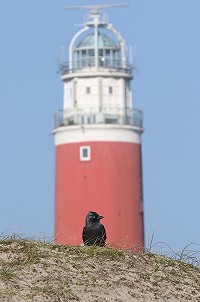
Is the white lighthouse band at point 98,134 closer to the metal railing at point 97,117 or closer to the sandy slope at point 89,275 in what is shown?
the metal railing at point 97,117

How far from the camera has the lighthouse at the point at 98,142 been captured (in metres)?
59.6

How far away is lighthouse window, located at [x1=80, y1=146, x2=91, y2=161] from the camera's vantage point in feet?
197

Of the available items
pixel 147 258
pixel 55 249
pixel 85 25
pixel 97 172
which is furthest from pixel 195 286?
pixel 85 25

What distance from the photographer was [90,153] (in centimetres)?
6009

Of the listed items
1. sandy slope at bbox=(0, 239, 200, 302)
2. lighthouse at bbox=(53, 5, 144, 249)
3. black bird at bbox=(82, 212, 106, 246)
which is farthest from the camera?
lighthouse at bbox=(53, 5, 144, 249)

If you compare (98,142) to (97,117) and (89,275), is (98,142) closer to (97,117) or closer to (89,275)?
(97,117)

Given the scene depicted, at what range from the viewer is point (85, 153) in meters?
60.2

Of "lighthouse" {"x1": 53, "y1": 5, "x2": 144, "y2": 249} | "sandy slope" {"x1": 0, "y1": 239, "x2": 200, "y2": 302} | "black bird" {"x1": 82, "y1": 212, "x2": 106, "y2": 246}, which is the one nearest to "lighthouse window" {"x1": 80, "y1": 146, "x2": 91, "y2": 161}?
"lighthouse" {"x1": 53, "y1": 5, "x2": 144, "y2": 249}

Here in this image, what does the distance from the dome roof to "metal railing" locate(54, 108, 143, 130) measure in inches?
124

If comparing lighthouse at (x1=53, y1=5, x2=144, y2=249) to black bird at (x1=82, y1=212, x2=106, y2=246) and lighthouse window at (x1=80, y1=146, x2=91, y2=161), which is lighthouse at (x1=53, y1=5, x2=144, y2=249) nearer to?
lighthouse window at (x1=80, y1=146, x2=91, y2=161)

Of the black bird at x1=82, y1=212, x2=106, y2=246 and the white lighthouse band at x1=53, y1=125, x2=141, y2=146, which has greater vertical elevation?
the white lighthouse band at x1=53, y1=125, x2=141, y2=146

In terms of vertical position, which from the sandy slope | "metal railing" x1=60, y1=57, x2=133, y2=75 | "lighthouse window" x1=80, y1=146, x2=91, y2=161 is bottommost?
the sandy slope

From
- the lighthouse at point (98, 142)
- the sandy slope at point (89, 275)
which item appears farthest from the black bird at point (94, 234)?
the lighthouse at point (98, 142)

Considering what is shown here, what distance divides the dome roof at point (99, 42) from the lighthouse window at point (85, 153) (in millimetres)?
5334
